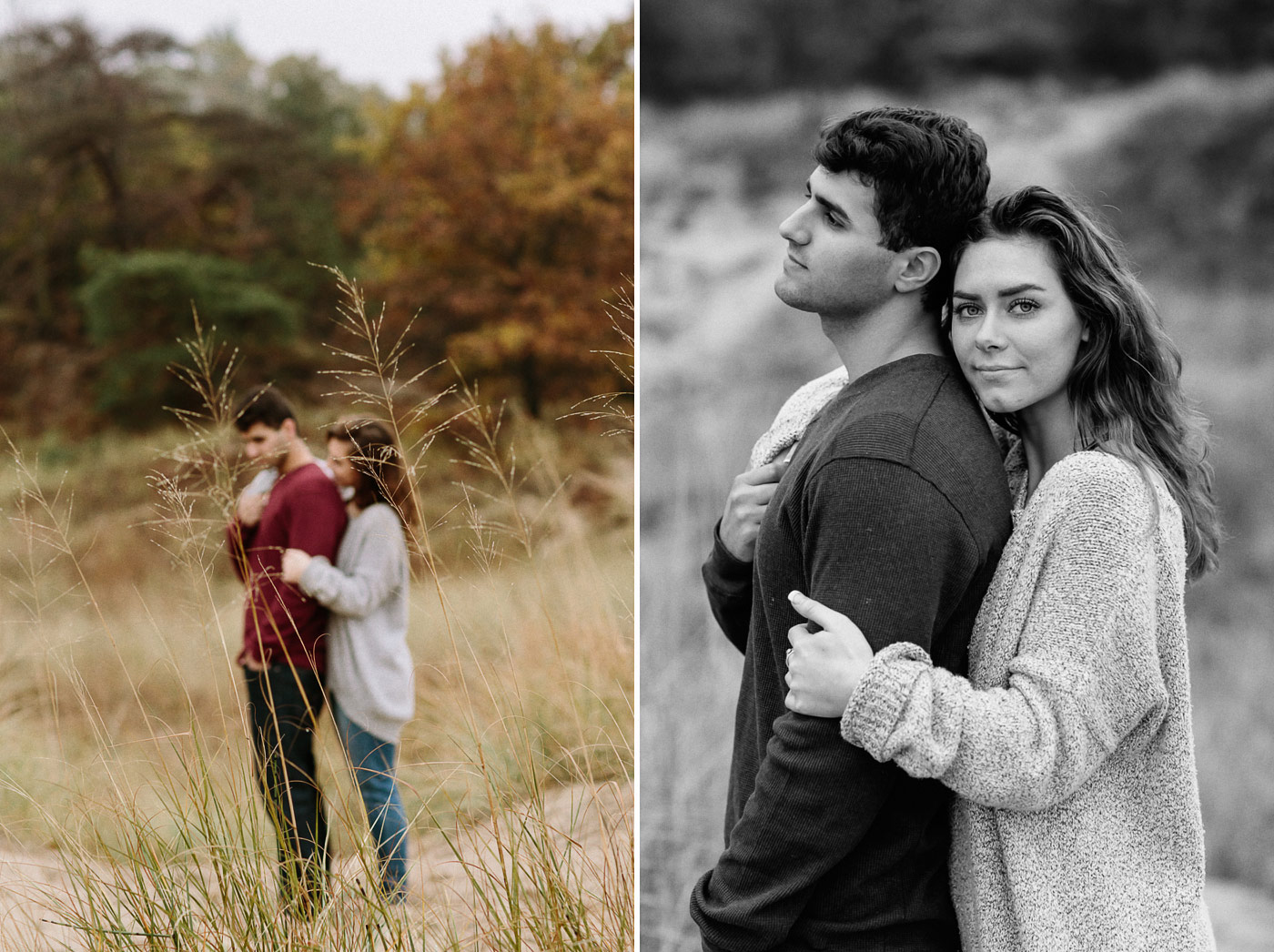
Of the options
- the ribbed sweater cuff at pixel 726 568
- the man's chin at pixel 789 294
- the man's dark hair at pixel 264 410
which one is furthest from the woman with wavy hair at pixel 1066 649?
the man's dark hair at pixel 264 410

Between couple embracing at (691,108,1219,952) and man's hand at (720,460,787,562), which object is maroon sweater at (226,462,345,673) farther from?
couple embracing at (691,108,1219,952)

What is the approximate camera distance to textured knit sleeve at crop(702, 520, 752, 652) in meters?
1.52

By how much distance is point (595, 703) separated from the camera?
3221 millimetres

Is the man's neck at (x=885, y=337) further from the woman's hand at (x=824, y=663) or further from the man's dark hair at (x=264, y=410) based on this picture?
the man's dark hair at (x=264, y=410)

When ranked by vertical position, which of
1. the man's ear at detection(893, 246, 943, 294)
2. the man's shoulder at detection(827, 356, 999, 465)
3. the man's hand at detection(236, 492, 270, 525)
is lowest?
the man's hand at detection(236, 492, 270, 525)

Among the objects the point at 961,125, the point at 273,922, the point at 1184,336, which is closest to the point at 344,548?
the point at 273,922

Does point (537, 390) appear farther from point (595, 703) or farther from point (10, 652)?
point (595, 703)

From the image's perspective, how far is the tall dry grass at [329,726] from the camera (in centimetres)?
183

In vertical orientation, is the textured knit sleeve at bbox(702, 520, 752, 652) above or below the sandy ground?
above

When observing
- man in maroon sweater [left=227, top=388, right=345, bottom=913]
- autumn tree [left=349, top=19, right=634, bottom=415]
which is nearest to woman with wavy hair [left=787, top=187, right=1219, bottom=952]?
man in maroon sweater [left=227, top=388, right=345, bottom=913]

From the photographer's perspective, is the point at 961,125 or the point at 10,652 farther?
the point at 10,652

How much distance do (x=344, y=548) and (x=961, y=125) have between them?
6.67 feet

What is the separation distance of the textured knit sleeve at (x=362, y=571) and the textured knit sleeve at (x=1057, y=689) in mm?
1835

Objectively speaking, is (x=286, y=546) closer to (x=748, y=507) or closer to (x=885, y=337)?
(x=748, y=507)
